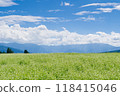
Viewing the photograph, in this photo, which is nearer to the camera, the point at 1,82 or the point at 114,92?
the point at 114,92

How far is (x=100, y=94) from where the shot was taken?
11.4 meters

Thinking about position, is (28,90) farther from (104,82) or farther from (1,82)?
(104,82)

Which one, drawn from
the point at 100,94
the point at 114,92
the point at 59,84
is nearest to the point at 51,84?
the point at 59,84

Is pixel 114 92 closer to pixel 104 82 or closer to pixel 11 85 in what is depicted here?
pixel 104 82

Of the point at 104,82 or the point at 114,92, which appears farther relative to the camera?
the point at 104,82

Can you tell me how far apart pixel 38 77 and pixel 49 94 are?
3400 millimetres

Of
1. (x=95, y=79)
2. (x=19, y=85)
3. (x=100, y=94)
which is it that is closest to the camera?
(x=100, y=94)

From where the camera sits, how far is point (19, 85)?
41.0ft

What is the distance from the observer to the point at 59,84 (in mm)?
12812

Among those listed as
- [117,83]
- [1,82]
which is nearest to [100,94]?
[117,83]

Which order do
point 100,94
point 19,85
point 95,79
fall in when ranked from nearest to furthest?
point 100,94 < point 19,85 < point 95,79

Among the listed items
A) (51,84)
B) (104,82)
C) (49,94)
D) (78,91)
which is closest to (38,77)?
(51,84)

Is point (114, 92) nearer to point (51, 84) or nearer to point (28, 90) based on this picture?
point (51, 84)

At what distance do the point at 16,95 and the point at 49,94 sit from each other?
235cm
